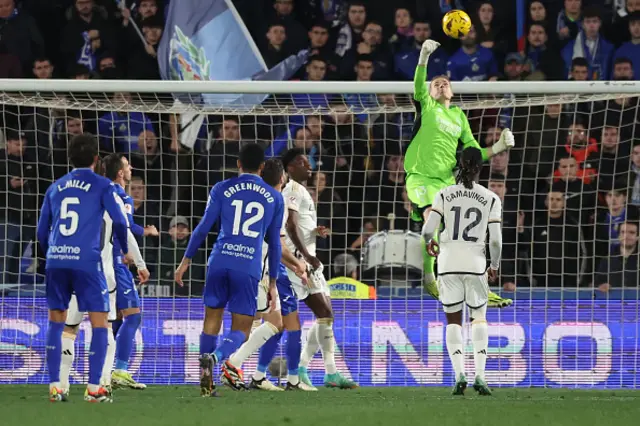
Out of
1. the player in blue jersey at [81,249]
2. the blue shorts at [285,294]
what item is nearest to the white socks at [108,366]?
the player in blue jersey at [81,249]

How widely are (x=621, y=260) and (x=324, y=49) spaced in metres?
4.48

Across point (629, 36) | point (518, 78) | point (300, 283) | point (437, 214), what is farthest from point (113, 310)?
point (629, 36)

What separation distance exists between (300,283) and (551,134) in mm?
4397

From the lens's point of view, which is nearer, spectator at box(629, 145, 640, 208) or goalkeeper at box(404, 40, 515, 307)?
goalkeeper at box(404, 40, 515, 307)

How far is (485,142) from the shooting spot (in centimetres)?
1441

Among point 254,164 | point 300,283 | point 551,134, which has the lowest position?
point 300,283

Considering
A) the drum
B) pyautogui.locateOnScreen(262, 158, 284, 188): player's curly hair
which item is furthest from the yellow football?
the drum

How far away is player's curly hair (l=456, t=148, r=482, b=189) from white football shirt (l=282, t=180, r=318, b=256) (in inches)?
64.8

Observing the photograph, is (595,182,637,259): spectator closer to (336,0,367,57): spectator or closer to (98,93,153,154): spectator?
(336,0,367,57): spectator

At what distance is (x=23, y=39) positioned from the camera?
606 inches

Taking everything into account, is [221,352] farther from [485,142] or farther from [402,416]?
[485,142]

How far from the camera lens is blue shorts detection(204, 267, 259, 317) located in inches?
368

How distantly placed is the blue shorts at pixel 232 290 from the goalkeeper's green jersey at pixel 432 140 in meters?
2.60

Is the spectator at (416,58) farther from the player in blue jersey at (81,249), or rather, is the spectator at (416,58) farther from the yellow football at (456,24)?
the player in blue jersey at (81,249)
